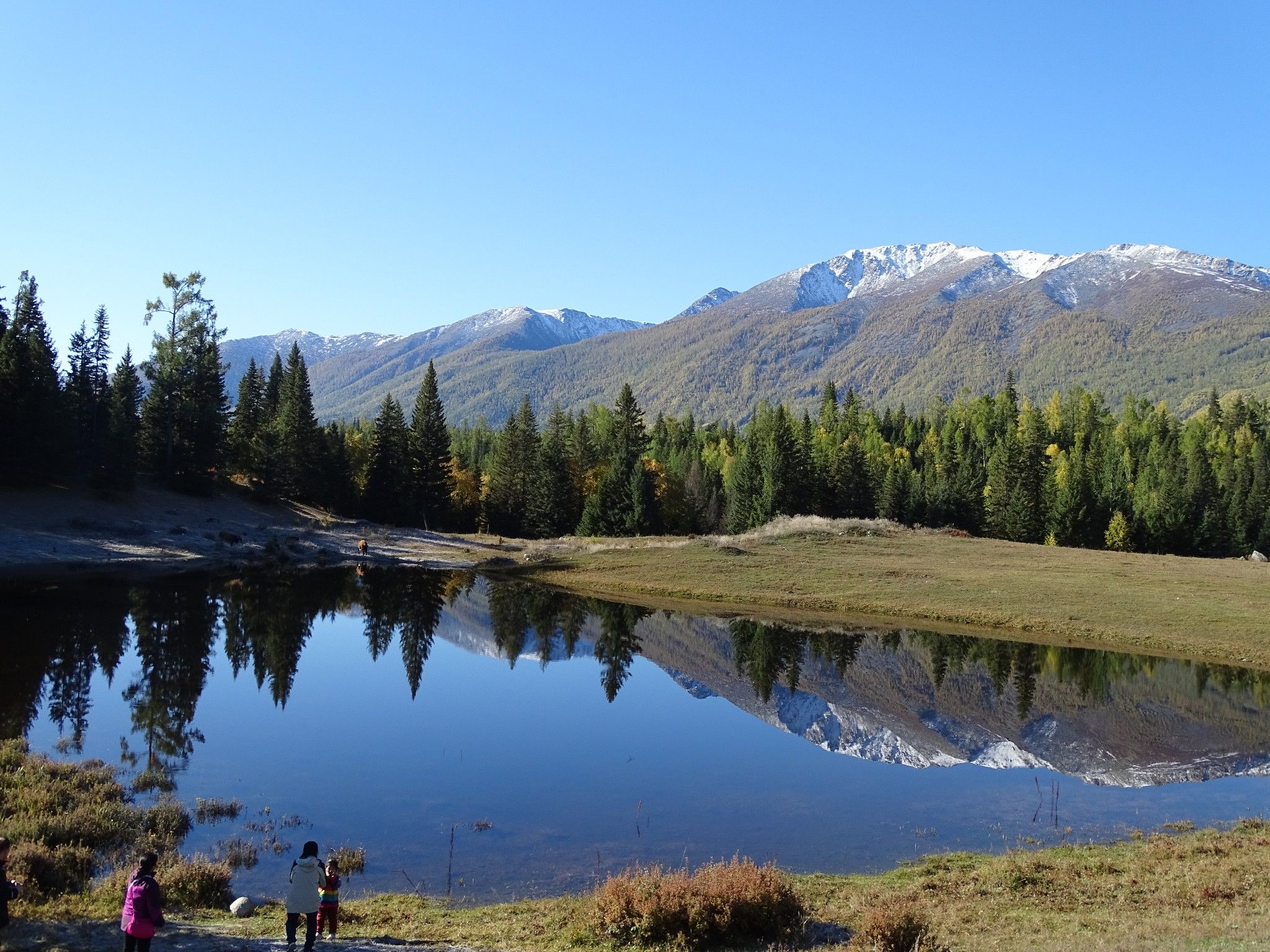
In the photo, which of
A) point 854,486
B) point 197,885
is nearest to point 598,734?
point 197,885

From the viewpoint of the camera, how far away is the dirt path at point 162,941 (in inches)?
487

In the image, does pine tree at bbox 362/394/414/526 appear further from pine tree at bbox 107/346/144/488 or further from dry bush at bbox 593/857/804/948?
dry bush at bbox 593/857/804/948

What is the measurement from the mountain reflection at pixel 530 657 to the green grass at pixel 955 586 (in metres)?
4.16

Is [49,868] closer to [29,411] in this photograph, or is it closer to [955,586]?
[955,586]

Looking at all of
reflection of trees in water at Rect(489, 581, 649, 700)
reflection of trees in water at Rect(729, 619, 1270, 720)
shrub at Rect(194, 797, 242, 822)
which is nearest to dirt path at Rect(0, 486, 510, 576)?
reflection of trees in water at Rect(489, 581, 649, 700)

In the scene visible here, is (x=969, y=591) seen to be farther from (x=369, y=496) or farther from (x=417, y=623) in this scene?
(x=369, y=496)

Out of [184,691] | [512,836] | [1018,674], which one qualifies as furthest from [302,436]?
[512,836]

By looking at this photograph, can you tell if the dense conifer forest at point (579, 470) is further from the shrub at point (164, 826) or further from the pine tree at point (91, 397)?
the shrub at point (164, 826)

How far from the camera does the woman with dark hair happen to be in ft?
38.4

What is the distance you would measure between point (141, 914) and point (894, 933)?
1070cm

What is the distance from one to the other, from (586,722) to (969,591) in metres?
40.6

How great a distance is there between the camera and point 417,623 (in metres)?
54.2

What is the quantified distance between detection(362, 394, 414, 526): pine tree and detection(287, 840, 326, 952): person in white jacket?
95.7 meters

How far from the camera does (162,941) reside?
12906 mm
